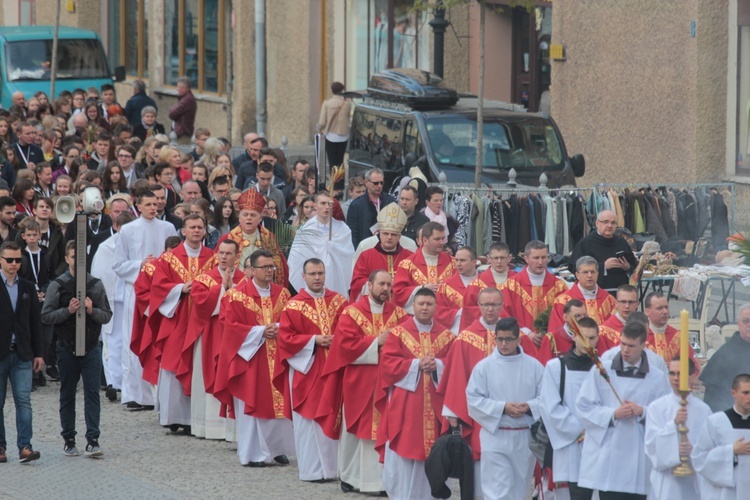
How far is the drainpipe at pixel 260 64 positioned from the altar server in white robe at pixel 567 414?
18595mm

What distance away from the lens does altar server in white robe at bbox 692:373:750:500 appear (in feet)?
27.9

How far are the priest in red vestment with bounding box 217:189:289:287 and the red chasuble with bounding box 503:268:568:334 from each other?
232cm

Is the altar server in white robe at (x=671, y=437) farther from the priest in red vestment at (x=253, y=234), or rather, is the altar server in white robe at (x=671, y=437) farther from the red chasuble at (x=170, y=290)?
the red chasuble at (x=170, y=290)

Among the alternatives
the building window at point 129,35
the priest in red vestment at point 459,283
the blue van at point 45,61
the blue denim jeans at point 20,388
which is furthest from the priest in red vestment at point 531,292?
the building window at point 129,35

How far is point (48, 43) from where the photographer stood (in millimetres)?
27859

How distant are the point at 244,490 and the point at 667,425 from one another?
3.59 meters

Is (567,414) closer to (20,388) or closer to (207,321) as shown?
(207,321)

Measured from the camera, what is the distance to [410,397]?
10.7 m

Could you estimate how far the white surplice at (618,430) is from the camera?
9.30m

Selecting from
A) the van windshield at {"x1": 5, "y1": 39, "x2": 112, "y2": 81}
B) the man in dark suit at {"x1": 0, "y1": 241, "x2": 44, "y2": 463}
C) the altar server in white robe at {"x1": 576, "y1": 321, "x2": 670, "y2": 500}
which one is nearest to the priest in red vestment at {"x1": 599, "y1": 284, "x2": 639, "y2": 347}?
the altar server in white robe at {"x1": 576, "y1": 321, "x2": 670, "y2": 500}

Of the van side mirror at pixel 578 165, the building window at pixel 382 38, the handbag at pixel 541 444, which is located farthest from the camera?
the building window at pixel 382 38

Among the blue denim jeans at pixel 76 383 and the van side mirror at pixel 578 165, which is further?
the van side mirror at pixel 578 165

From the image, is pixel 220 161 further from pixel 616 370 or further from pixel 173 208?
pixel 616 370

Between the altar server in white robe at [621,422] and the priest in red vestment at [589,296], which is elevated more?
the priest in red vestment at [589,296]
